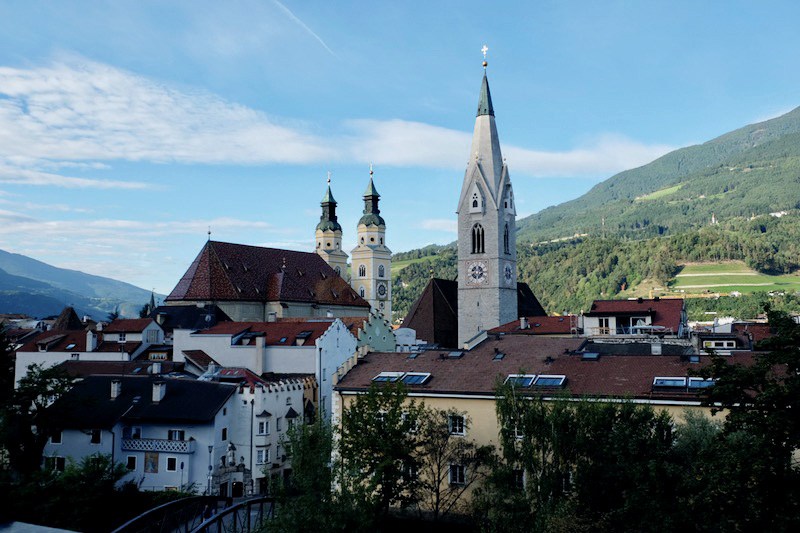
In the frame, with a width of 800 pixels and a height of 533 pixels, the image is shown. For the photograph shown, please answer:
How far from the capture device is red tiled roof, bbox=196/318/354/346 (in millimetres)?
63000

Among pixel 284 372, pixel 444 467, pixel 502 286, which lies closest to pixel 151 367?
pixel 284 372

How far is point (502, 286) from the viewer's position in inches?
3669

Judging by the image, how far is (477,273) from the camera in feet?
309

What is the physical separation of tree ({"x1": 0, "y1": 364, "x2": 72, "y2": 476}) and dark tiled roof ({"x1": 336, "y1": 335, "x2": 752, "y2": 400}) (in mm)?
17811

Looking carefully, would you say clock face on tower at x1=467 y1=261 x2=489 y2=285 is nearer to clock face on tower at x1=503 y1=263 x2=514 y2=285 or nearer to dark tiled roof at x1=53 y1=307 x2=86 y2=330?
clock face on tower at x1=503 y1=263 x2=514 y2=285

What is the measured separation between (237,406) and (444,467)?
18123 millimetres

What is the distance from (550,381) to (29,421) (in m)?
30.1

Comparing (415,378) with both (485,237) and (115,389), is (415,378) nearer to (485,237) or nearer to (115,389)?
(115,389)

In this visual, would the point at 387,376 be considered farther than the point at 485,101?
No

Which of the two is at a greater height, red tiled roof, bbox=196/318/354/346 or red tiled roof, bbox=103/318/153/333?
red tiled roof, bbox=103/318/153/333

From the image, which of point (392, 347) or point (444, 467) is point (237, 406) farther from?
point (392, 347)

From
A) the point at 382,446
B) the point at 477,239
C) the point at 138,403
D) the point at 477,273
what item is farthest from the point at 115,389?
the point at 477,239

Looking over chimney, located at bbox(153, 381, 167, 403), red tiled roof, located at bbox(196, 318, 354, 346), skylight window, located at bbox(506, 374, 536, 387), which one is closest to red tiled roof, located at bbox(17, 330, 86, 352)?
red tiled roof, located at bbox(196, 318, 354, 346)

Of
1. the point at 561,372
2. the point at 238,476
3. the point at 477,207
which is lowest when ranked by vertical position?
the point at 238,476
